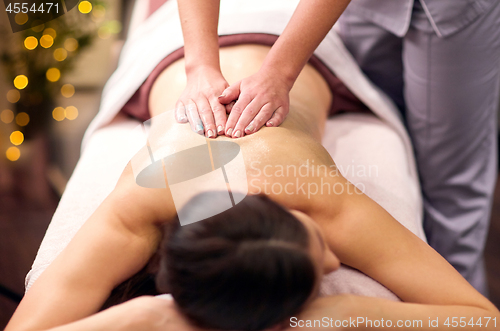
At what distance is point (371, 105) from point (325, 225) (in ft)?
1.89

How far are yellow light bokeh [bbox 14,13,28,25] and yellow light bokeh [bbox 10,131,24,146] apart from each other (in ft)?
1.74

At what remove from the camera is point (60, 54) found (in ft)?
4.74

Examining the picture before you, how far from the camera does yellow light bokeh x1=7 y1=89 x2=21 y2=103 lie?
55.4 inches

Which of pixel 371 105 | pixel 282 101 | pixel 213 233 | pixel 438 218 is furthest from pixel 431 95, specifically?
pixel 213 233

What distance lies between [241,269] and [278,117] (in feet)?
1.15

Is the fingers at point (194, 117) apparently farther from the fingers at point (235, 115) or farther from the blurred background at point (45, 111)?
the blurred background at point (45, 111)

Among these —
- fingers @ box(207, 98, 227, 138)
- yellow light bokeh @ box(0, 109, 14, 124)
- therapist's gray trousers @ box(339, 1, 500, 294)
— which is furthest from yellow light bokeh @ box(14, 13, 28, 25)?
therapist's gray trousers @ box(339, 1, 500, 294)

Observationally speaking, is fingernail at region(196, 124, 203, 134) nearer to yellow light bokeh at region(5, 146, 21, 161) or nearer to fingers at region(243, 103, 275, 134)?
fingers at region(243, 103, 275, 134)

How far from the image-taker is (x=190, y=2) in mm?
877

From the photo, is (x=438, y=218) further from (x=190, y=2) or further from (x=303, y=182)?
(x=190, y=2)

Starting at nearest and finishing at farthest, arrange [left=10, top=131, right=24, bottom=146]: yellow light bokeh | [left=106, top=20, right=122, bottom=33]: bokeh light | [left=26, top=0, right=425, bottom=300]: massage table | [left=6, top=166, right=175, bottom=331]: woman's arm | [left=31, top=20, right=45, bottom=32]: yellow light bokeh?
[left=6, top=166, right=175, bottom=331]: woman's arm → [left=26, top=0, right=425, bottom=300]: massage table → [left=31, top=20, right=45, bottom=32]: yellow light bokeh → [left=10, top=131, right=24, bottom=146]: yellow light bokeh → [left=106, top=20, right=122, bottom=33]: bokeh light

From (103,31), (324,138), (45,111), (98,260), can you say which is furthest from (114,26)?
(98,260)

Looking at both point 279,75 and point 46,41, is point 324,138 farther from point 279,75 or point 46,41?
point 46,41

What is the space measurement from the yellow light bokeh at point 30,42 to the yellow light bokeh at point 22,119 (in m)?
0.28
